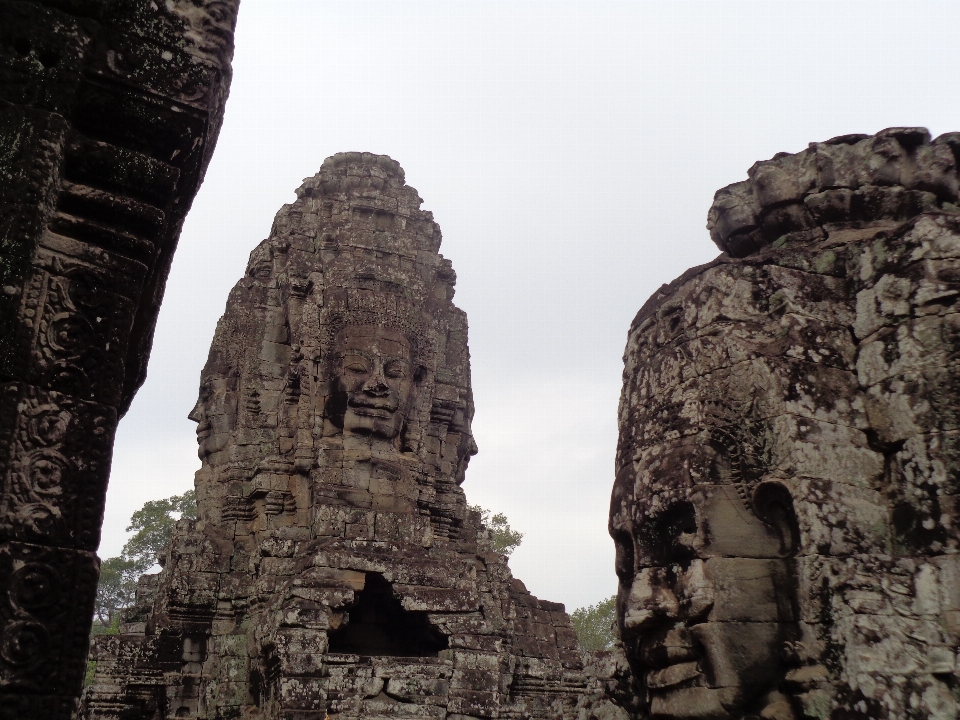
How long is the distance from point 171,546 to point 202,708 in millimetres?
2886

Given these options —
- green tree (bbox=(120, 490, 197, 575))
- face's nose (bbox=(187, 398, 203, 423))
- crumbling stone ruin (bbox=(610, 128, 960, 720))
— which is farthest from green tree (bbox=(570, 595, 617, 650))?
crumbling stone ruin (bbox=(610, 128, 960, 720))

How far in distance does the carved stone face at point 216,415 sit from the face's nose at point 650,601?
14.8 meters

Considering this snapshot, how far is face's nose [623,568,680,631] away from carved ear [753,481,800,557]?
1.53 feet

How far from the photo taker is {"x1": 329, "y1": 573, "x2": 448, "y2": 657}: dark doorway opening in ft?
45.7

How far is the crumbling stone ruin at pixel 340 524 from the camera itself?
12.8 m

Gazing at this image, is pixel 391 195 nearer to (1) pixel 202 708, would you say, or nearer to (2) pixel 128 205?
(1) pixel 202 708

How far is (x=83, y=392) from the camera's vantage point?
276 cm

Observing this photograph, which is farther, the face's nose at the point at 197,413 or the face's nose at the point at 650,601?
the face's nose at the point at 197,413

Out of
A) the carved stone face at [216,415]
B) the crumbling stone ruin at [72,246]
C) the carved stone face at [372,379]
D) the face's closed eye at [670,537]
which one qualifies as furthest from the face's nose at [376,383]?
the crumbling stone ruin at [72,246]

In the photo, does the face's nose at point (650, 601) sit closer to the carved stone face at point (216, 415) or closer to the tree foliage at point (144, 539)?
the carved stone face at point (216, 415)

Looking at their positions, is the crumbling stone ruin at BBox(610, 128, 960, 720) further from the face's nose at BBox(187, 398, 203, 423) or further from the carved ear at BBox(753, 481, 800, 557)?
the face's nose at BBox(187, 398, 203, 423)

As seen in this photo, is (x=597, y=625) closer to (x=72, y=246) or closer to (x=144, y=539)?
(x=144, y=539)

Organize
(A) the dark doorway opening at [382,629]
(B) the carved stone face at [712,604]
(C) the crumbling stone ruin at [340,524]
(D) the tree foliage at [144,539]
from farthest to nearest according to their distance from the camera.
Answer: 1. (D) the tree foliage at [144,539]
2. (A) the dark doorway opening at [382,629]
3. (C) the crumbling stone ruin at [340,524]
4. (B) the carved stone face at [712,604]

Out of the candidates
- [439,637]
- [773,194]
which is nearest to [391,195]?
[439,637]
